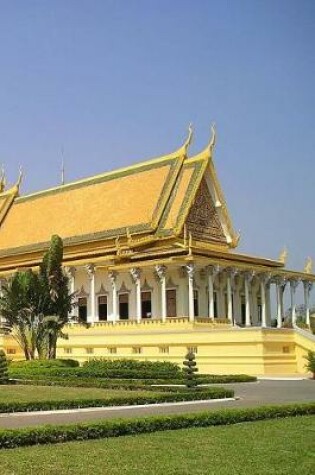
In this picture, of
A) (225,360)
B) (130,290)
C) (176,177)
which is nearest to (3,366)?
(225,360)

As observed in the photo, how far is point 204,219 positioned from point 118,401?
Answer: 26568 millimetres

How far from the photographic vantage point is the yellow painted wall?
30.4m

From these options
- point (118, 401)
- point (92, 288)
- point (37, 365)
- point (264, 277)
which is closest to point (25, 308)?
point (37, 365)

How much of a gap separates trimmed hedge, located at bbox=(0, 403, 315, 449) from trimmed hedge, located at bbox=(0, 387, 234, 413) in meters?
3.81

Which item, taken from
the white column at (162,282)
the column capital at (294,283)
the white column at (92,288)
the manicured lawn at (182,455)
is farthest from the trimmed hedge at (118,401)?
the column capital at (294,283)

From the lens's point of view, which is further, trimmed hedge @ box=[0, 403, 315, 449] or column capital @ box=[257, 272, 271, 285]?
column capital @ box=[257, 272, 271, 285]

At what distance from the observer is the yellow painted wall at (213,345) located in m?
30.4

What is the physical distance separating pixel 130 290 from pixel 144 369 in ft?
43.8

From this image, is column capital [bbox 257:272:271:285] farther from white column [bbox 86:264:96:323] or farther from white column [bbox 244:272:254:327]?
white column [bbox 86:264:96:323]

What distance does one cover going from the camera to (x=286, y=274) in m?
40.7

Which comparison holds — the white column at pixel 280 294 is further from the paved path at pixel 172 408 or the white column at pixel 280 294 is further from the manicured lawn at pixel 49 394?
the manicured lawn at pixel 49 394

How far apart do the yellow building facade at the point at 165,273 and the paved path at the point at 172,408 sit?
29.5 ft

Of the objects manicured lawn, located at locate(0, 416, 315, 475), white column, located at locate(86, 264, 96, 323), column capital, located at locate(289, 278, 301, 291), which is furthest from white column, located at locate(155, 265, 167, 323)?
manicured lawn, located at locate(0, 416, 315, 475)

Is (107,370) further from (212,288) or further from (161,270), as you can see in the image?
(212,288)
